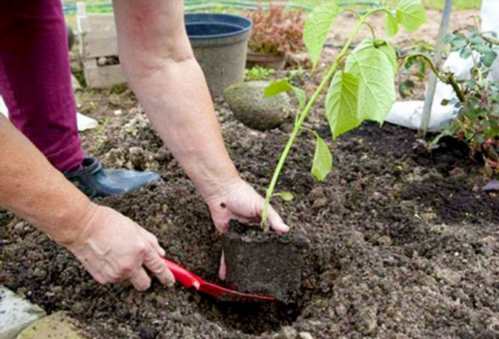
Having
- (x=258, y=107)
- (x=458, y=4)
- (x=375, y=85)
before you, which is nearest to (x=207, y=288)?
(x=375, y=85)

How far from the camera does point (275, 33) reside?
4156 mm

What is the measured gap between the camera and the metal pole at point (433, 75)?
2.54 meters

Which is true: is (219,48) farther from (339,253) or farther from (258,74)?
(339,253)

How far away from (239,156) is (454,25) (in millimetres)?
2937

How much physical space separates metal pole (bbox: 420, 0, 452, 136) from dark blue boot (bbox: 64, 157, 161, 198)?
1.14 meters

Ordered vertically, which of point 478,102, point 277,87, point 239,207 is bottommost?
point 239,207

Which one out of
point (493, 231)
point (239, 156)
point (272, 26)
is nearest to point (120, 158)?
point (239, 156)

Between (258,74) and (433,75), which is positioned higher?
(433,75)

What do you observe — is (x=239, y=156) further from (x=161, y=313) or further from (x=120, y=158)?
(x=161, y=313)

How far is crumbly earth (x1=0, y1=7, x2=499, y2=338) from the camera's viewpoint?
1.74 meters

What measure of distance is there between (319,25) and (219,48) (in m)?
1.96

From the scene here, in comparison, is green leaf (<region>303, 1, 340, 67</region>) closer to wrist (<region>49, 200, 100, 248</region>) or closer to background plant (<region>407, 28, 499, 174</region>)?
wrist (<region>49, 200, 100, 248</region>)

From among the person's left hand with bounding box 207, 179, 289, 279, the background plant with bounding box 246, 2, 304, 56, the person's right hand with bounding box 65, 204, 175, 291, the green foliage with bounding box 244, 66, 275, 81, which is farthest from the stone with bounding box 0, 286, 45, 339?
the background plant with bounding box 246, 2, 304, 56

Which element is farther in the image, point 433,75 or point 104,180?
point 433,75
